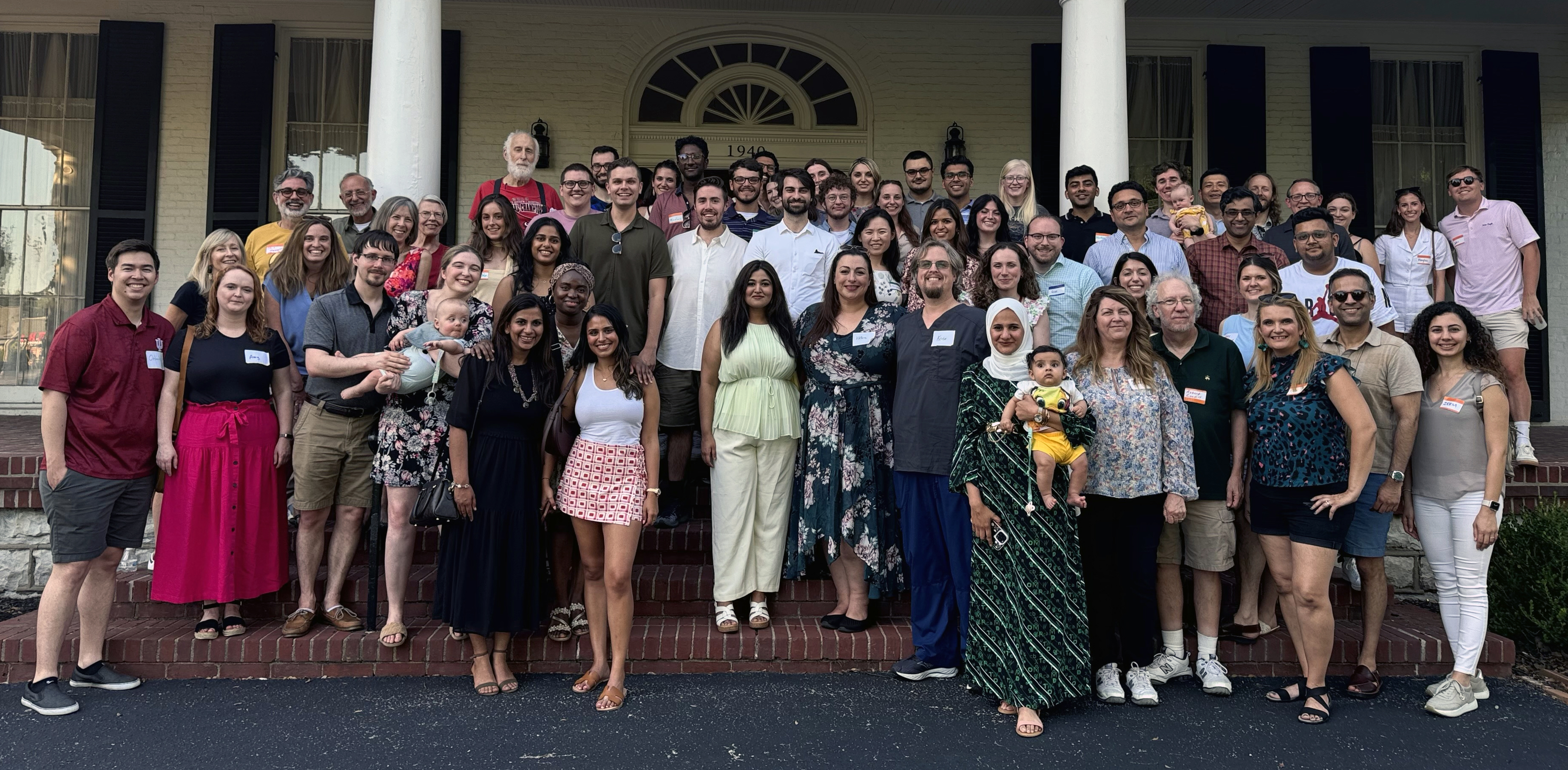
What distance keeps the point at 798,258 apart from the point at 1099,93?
8.98ft

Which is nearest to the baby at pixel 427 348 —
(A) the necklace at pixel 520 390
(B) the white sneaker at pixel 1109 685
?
(A) the necklace at pixel 520 390

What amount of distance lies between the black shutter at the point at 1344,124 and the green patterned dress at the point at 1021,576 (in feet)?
22.5

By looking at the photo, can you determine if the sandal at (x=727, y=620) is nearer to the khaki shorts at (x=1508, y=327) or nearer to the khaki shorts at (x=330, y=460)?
the khaki shorts at (x=330, y=460)

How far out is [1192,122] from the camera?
915 centimetres

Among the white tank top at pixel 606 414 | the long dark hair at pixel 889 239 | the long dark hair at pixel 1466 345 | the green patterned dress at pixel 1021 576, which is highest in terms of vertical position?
the long dark hair at pixel 889 239

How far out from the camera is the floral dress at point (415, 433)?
400 centimetres

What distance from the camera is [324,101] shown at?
28.8ft

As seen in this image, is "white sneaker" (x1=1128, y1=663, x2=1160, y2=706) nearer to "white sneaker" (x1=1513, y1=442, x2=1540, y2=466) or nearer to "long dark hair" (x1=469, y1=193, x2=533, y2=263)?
"white sneaker" (x1=1513, y1=442, x2=1540, y2=466)

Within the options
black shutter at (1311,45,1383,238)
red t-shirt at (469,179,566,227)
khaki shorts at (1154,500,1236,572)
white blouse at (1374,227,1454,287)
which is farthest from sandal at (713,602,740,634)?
black shutter at (1311,45,1383,238)

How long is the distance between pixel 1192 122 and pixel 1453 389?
6038mm

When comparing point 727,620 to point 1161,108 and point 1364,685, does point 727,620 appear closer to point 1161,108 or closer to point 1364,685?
point 1364,685

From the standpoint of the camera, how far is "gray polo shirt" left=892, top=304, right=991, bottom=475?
397 cm

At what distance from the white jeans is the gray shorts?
5361mm

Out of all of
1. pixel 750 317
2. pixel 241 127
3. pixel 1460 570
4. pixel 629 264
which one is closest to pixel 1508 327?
pixel 1460 570
